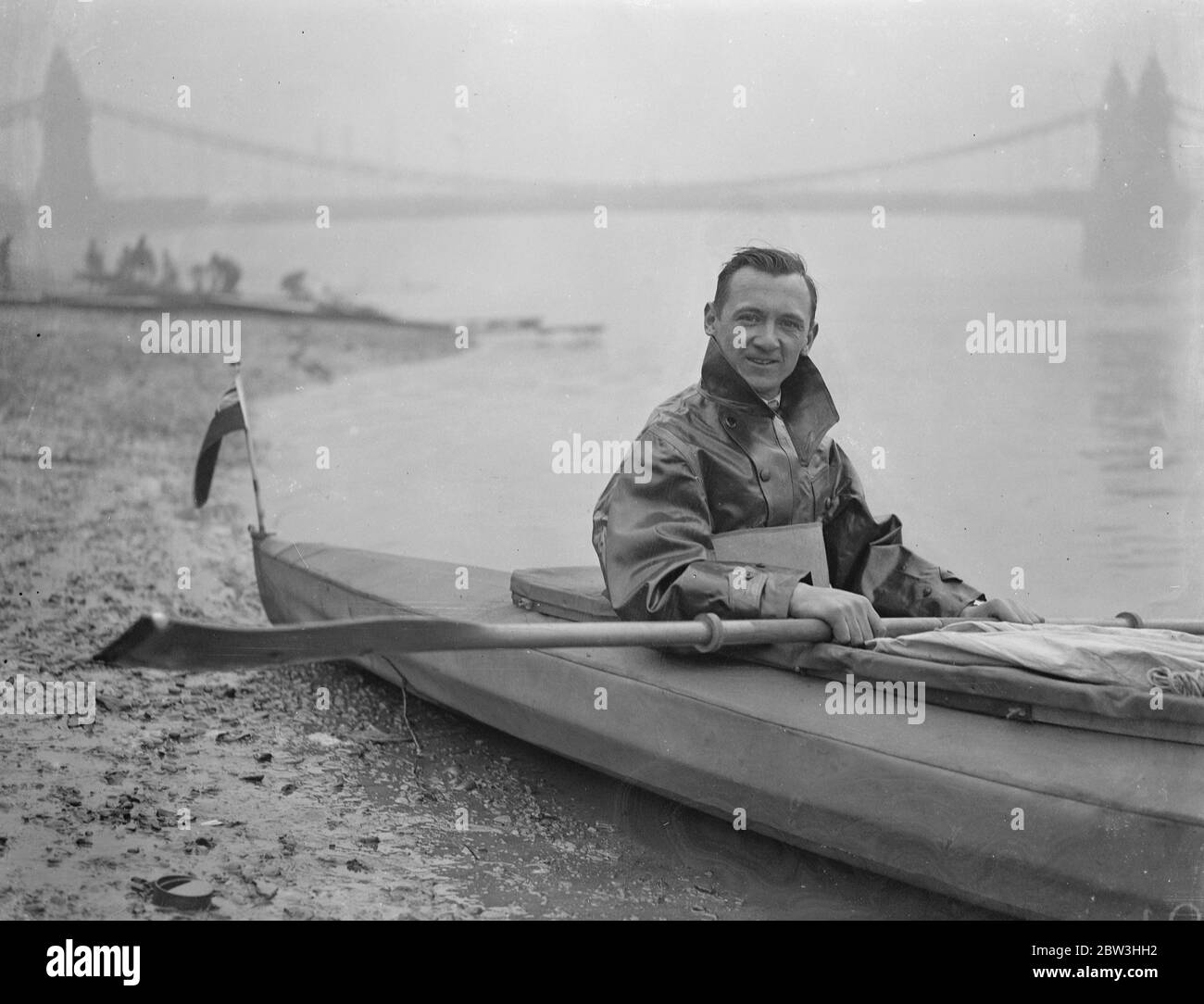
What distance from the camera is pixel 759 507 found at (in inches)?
89.0

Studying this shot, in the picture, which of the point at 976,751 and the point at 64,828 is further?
the point at 64,828

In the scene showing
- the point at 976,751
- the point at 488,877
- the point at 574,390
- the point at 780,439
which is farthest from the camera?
the point at 574,390

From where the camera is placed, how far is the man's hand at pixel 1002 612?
2.22 metres

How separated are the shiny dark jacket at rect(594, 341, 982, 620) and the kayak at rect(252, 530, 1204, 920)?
0.13 metres

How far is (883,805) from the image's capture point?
5.93 feet

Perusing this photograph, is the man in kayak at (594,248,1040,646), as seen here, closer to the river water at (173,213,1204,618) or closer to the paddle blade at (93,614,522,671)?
the paddle blade at (93,614,522,671)

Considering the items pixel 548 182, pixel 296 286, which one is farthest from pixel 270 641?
pixel 296 286

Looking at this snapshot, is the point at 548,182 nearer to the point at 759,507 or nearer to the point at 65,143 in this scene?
the point at 65,143

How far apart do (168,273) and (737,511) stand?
6.11 feet

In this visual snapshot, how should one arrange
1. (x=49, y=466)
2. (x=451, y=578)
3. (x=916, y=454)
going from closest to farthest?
(x=451, y=578), (x=49, y=466), (x=916, y=454)

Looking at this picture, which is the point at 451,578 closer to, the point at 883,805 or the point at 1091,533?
the point at 883,805

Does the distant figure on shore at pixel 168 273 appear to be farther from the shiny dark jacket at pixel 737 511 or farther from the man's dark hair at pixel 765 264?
the man's dark hair at pixel 765 264

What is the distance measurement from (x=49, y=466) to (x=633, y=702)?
78.4 inches
